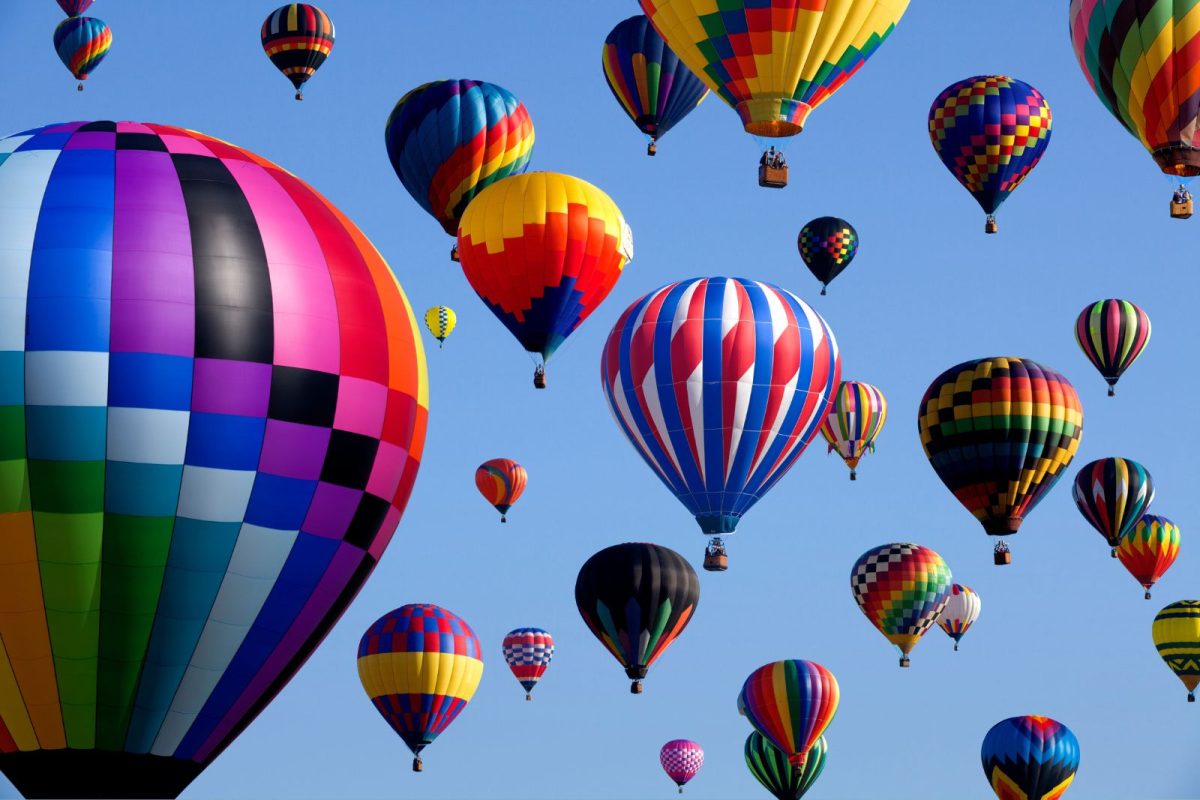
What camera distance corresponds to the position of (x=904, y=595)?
1693 inches

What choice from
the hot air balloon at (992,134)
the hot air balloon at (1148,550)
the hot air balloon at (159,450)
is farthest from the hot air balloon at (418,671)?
the hot air balloon at (159,450)

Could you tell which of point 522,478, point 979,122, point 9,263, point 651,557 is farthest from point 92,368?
point 522,478

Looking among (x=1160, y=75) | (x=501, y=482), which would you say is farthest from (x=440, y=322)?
(x=1160, y=75)

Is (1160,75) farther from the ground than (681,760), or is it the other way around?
(1160,75)

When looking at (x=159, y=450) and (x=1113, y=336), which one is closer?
(x=159, y=450)

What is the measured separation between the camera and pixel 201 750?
19250 millimetres

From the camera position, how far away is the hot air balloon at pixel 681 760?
54.4 metres

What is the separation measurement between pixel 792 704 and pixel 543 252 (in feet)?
39.0

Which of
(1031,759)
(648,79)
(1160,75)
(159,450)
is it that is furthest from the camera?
(1031,759)

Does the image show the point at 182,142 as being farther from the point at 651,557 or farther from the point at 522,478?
the point at 522,478

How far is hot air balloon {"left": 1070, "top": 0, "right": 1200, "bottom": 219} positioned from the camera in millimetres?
30781

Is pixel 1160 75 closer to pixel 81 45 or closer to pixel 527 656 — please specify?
pixel 527 656

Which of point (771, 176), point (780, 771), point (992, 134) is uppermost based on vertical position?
point (992, 134)

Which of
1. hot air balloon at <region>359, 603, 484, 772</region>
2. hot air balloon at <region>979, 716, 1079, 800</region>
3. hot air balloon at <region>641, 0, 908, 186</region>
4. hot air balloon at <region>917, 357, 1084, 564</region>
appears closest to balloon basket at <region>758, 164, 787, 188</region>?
hot air balloon at <region>641, 0, 908, 186</region>
